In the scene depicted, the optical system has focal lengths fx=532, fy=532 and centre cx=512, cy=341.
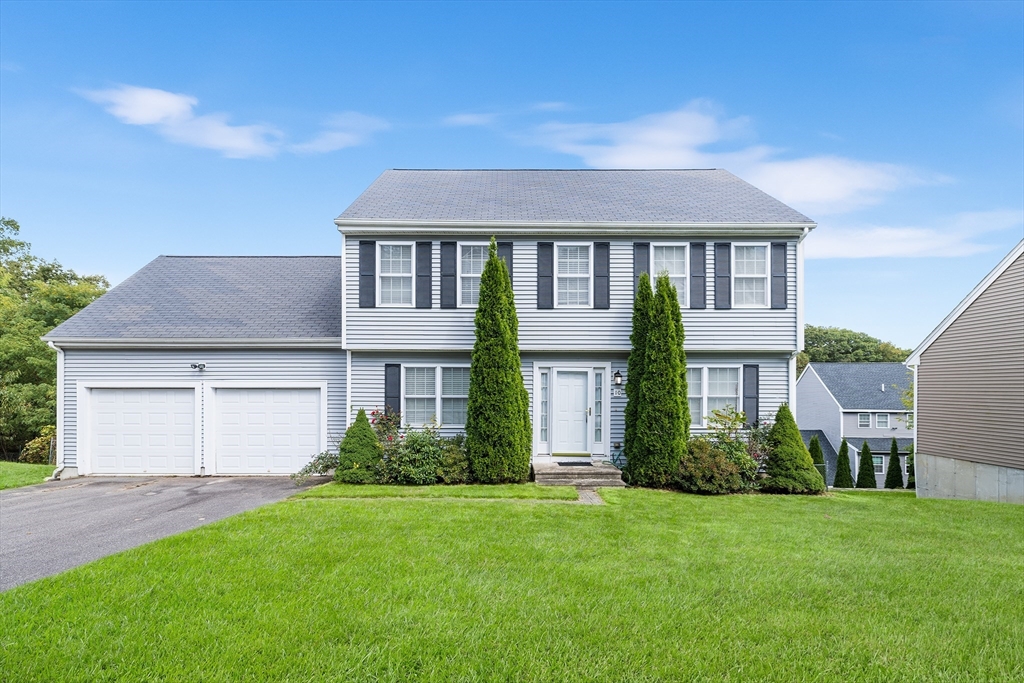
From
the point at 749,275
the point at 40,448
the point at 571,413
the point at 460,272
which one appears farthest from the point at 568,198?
the point at 40,448

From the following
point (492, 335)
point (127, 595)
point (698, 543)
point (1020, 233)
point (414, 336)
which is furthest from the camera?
point (1020, 233)

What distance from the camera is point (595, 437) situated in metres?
12.3

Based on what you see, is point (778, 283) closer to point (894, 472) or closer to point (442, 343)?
point (442, 343)

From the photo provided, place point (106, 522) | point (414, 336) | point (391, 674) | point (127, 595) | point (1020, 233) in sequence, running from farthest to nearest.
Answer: point (1020, 233) < point (414, 336) < point (106, 522) < point (127, 595) < point (391, 674)

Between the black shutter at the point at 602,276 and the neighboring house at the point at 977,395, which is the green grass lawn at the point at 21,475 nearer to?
the black shutter at the point at 602,276

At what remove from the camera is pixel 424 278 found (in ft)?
39.9

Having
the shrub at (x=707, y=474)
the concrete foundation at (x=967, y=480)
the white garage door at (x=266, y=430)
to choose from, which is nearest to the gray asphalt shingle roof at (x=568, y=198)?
the white garage door at (x=266, y=430)

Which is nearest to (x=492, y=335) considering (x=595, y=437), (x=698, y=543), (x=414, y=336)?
(x=414, y=336)

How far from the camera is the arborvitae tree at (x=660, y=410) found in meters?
10.6

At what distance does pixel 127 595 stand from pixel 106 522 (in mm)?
4119

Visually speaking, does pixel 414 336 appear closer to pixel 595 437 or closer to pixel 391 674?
pixel 595 437

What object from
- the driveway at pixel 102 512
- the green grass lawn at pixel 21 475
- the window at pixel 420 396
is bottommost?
the green grass lawn at pixel 21 475

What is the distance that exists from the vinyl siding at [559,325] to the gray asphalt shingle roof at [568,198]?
115cm

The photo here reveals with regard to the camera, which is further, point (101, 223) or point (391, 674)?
point (101, 223)
